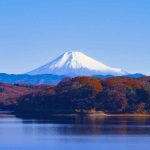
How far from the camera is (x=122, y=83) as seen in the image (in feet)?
358

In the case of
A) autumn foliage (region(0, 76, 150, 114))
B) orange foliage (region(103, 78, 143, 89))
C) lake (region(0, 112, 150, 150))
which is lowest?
lake (region(0, 112, 150, 150))

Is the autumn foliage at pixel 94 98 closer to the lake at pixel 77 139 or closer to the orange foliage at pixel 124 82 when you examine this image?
the orange foliage at pixel 124 82

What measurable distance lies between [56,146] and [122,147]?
13.1ft

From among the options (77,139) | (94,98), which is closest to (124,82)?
(94,98)

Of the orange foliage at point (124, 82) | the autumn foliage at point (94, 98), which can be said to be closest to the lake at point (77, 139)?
the autumn foliage at point (94, 98)

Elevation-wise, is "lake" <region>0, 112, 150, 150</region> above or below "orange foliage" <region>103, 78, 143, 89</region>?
below

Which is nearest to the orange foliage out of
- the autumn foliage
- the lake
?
the autumn foliage

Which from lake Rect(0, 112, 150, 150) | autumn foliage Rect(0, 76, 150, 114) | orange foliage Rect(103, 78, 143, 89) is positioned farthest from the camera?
orange foliage Rect(103, 78, 143, 89)

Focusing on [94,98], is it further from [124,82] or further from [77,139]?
[77,139]

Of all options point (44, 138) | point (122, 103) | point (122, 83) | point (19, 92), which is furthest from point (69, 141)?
point (19, 92)

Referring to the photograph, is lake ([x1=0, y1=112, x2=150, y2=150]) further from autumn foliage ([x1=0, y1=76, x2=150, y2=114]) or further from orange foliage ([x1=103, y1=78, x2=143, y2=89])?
orange foliage ([x1=103, y1=78, x2=143, y2=89])

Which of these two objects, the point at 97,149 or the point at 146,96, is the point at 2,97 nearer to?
the point at 146,96

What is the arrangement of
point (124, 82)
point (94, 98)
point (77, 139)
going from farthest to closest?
point (124, 82) < point (94, 98) < point (77, 139)

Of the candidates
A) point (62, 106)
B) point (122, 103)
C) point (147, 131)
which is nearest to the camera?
point (147, 131)
